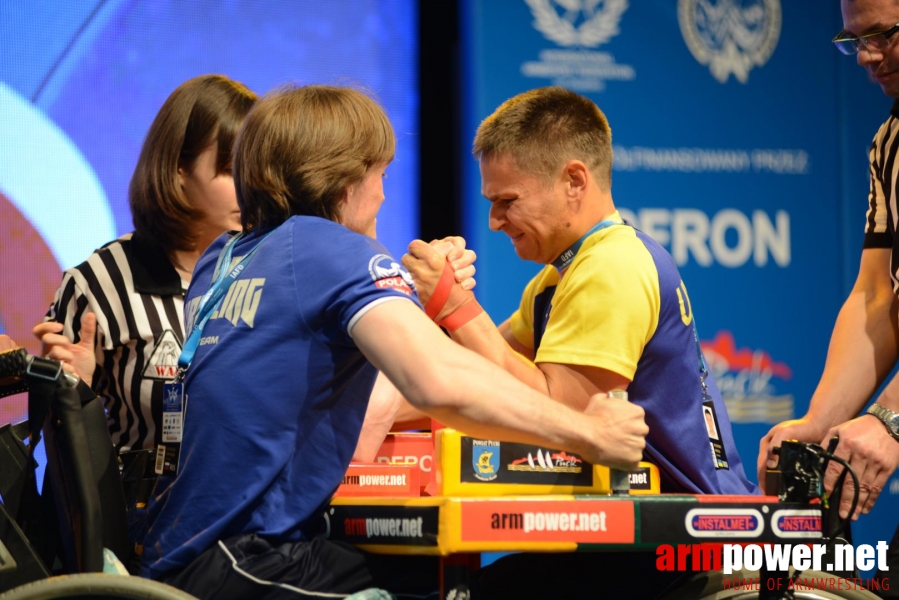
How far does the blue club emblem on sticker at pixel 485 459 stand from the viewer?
1.54 metres

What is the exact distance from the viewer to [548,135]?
2.34 m

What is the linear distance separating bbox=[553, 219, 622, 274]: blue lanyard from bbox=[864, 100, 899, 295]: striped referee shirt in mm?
732

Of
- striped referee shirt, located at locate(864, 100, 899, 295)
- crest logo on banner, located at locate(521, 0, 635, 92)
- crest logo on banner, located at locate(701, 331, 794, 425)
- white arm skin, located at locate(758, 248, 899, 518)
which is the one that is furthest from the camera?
crest logo on banner, located at locate(701, 331, 794, 425)

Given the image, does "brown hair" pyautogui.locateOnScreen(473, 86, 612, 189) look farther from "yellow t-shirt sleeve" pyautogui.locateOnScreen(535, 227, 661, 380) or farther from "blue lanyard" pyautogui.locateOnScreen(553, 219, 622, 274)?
"yellow t-shirt sleeve" pyautogui.locateOnScreen(535, 227, 661, 380)

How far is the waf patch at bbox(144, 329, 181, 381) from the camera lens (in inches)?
96.0

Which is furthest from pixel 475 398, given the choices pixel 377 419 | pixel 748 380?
pixel 748 380

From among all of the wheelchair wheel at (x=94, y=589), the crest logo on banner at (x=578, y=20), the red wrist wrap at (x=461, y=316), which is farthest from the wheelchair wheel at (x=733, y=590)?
the crest logo on banner at (x=578, y=20)

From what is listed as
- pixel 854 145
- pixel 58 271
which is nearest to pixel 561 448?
pixel 58 271

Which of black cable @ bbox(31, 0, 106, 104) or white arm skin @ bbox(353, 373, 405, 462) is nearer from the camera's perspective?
white arm skin @ bbox(353, 373, 405, 462)

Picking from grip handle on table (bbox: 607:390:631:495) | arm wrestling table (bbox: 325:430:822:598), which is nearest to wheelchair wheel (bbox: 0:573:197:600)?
arm wrestling table (bbox: 325:430:822:598)

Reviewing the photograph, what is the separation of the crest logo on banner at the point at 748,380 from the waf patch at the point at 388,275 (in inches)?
118

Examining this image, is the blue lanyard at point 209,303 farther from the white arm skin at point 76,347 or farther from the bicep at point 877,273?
the bicep at point 877,273

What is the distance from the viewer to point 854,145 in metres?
4.54

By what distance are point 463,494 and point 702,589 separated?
20.3 inches
